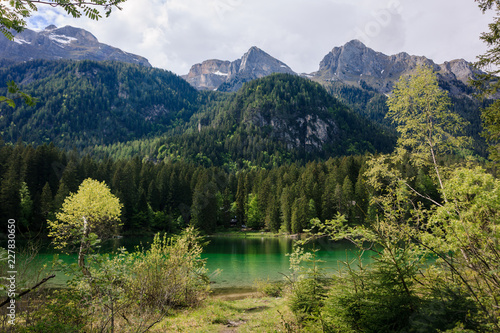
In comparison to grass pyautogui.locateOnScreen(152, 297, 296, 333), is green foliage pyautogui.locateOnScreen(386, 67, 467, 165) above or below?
above

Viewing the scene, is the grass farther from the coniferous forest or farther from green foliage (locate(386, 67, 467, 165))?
green foliage (locate(386, 67, 467, 165))

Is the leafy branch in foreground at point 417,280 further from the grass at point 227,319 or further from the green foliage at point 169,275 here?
the green foliage at point 169,275

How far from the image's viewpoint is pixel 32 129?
19300 centimetres

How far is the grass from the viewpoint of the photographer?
948 cm

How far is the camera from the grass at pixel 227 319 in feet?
31.1

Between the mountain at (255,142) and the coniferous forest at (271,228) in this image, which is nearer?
the coniferous forest at (271,228)

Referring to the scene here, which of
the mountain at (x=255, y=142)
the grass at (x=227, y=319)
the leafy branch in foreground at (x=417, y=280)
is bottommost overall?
the grass at (x=227, y=319)

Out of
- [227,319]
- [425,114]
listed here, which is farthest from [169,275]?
[425,114]

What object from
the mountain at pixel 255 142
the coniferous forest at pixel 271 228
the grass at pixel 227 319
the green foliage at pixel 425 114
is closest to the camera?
the coniferous forest at pixel 271 228

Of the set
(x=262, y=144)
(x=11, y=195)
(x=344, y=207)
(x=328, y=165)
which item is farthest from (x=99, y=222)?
(x=262, y=144)

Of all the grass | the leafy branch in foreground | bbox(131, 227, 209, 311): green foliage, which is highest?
the leafy branch in foreground

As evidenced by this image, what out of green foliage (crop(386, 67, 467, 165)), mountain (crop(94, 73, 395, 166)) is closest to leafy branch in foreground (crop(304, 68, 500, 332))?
green foliage (crop(386, 67, 467, 165))

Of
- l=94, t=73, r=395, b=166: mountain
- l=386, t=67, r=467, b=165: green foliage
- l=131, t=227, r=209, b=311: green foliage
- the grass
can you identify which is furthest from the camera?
l=94, t=73, r=395, b=166: mountain

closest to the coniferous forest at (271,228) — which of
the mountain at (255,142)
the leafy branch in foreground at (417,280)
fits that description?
the leafy branch in foreground at (417,280)
